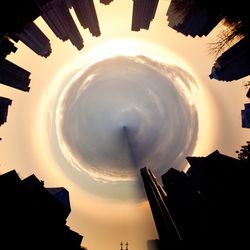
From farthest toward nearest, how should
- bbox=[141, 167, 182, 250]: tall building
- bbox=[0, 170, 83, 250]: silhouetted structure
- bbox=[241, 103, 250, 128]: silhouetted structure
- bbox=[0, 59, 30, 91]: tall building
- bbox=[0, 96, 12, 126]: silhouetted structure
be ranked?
1. bbox=[0, 96, 12, 126]: silhouetted structure
2. bbox=[0, 59, 30, 91]: tall building
3. bbox=[241, 103, 250, 128]: silhouetted structure
4. bbox=[141, 167, 182, 250]: tall building
5. bbox=[0, 170, 83, 250]: silhouetted structure

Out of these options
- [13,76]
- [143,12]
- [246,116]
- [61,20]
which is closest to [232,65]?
[246,116]

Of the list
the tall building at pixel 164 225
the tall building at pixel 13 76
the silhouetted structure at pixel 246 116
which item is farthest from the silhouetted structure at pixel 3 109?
the silhouetted structure at pixel 246 116

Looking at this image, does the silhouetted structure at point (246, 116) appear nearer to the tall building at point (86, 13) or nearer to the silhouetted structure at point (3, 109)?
the tall building at point (86, 13)

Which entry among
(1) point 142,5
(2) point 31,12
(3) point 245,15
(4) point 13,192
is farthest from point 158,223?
(1) point 142,5

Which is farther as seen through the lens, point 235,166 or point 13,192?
point 235,166

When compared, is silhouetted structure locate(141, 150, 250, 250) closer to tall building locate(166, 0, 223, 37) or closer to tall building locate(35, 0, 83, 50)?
tall building locate(166, 0, 223, 37)

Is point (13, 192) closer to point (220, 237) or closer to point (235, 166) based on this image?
point (220, 237)

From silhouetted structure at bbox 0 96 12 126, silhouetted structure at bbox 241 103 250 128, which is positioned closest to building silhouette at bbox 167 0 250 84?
silhouetted structure at bbox 241 103 250 128
